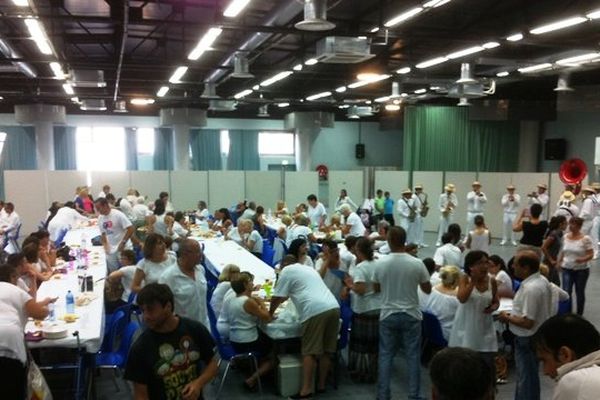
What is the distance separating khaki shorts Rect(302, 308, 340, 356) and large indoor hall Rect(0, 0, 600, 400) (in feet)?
0.08

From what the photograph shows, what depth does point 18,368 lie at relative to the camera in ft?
11.3

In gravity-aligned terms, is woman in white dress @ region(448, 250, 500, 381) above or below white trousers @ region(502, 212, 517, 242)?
above

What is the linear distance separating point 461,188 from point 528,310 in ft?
43.0

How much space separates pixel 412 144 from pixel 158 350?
1653cm

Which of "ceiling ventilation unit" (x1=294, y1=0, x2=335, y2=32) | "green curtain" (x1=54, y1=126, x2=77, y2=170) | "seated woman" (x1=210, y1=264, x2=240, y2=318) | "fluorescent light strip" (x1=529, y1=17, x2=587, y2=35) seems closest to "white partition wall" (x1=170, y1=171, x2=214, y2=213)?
"green curtain" (x1=54, y1=126, x2=77, y2=170)

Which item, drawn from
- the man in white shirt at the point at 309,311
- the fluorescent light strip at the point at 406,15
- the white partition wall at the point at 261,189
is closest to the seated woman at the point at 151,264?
the man in white shirt at the point at 309,311

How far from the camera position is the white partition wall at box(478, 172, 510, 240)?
1550cm

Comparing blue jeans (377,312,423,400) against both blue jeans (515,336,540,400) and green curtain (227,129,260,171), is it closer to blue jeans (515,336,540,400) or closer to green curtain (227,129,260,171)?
blue jeans (515,336,540,400)

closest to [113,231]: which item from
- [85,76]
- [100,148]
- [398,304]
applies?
[85,76]

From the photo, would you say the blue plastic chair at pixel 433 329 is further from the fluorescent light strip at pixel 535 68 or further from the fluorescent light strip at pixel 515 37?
the fluorescent light strip at pixel 535 68

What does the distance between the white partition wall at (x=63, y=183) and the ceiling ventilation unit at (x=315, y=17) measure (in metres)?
12.5

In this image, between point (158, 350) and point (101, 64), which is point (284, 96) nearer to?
point (101, 64)

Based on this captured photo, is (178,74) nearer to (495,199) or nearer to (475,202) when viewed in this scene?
(475,202)

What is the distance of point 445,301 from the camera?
206 inches
